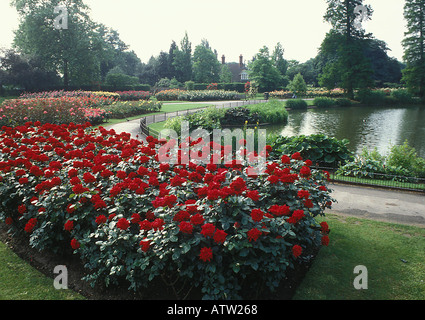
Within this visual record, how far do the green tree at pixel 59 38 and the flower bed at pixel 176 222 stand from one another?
41684 millimetres

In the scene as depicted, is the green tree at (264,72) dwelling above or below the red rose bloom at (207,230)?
above

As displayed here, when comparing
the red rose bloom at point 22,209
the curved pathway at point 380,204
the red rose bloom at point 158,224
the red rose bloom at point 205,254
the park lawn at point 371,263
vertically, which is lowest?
the curved pathway at point 380,204

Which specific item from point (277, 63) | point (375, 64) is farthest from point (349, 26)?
point (277, 63)

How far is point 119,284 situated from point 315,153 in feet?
25.7

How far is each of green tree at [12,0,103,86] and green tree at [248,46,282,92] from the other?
2438 centimetres

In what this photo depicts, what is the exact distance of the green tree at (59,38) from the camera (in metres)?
39.6

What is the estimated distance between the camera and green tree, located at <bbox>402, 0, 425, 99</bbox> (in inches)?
1736

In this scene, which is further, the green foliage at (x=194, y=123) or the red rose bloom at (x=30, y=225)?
the green foliage at (x=194, y=123)

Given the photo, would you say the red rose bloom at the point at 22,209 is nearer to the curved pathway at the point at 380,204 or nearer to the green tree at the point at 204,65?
the curved pathway at the point at 380,204

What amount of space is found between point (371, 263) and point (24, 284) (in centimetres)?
448

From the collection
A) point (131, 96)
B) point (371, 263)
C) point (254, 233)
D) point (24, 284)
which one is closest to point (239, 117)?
point (371, 263)

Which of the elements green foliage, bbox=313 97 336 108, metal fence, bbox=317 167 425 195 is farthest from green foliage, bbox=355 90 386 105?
metal fence, bbox=317 167 425 195

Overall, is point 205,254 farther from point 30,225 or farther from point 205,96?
point 205,96

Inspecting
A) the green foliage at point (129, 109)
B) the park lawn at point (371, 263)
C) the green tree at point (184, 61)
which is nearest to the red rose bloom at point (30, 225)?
the park lawn at point (371, 263)
